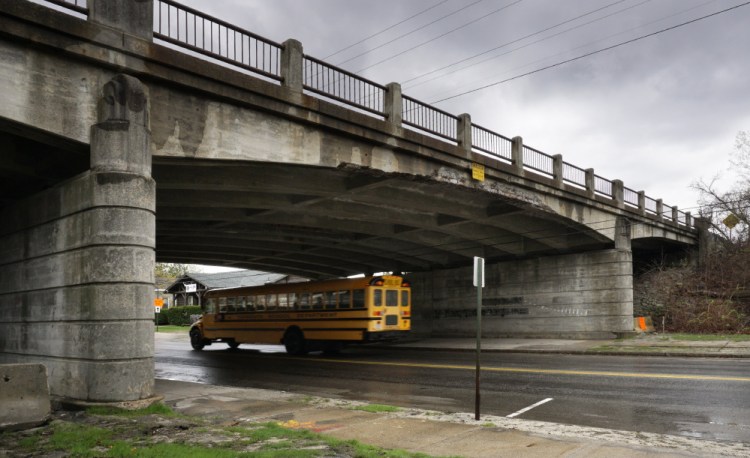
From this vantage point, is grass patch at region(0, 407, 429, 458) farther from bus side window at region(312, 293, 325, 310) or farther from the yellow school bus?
bus side window at region(312, 293, 325, 310)

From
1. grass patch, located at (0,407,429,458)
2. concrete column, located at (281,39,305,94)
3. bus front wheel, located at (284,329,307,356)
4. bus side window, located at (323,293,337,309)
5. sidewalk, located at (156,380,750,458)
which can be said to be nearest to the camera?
grass patch, located at (0,407,429,458)

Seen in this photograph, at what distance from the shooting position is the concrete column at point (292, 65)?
14.2 metres

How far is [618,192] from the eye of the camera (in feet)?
92.7

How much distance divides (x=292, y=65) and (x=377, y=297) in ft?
35.8

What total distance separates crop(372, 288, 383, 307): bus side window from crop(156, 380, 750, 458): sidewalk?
37.3 feet

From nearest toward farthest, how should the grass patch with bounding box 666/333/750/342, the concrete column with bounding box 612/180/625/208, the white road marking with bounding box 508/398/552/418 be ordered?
the white road marking with bounding box 508/398/552/418 → the grass patch with bounding box 666/333/750/342 → the concrete column with bounding box 612/180/625/208

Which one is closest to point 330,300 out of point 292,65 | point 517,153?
point 517,153

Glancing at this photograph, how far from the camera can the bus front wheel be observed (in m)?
24.8

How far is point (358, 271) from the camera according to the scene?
3884cm

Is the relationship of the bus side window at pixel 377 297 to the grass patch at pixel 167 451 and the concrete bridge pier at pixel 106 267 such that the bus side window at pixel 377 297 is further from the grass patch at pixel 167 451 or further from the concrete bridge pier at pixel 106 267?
the grass patch at pixel 167 451

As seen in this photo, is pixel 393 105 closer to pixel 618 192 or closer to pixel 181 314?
pixel 618 192

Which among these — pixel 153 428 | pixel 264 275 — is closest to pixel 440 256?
pixel 153 428

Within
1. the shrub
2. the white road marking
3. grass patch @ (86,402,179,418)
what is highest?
grass patch @ (86,402,179,418)

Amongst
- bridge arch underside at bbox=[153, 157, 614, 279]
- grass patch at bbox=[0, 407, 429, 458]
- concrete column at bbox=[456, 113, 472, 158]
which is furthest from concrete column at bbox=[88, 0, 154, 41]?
concrete column at bbox=[456, 113, 472, 158]
